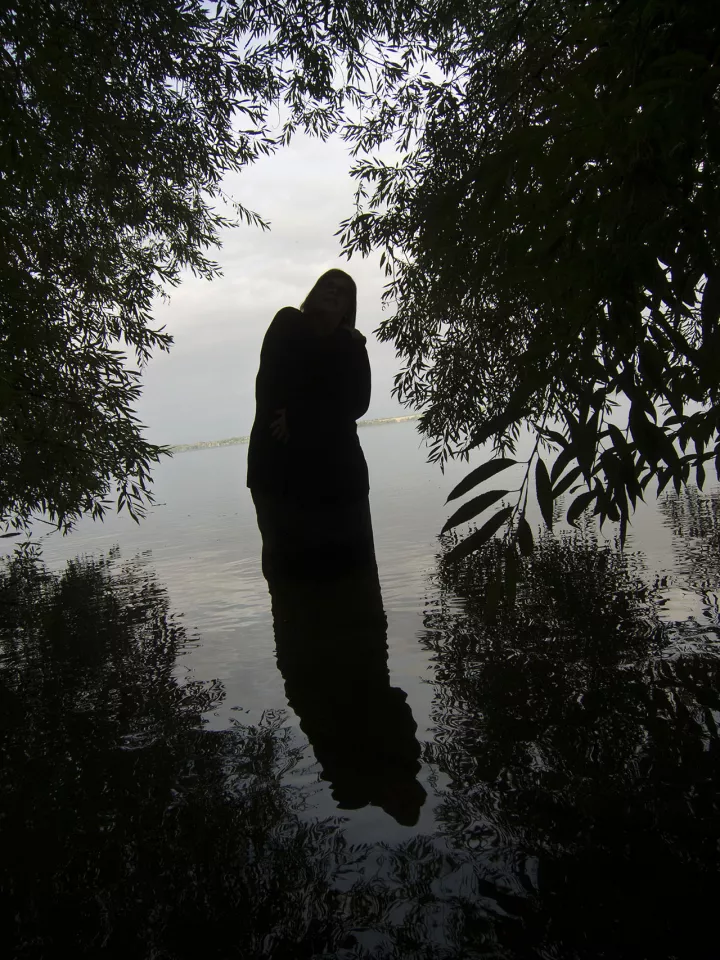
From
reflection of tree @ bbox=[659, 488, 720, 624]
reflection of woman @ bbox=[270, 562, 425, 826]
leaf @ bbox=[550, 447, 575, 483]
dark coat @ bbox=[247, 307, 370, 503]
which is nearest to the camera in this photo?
leaf @ bbox=[550, 447, 575, 483]

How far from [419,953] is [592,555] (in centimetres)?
461

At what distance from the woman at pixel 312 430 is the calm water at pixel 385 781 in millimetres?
493

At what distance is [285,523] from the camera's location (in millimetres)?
4922

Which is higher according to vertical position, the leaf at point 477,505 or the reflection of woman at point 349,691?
the leaf at point 477,505

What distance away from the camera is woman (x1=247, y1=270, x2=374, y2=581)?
4.69m

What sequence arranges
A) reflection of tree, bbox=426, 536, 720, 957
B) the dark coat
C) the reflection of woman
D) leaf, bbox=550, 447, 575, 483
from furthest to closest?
the dark coat
the reflection of woman
reflection of tree, bbox=426, 536, 720, 957
leaf, bbox=550, 447, 575, 483

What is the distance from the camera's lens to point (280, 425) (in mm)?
4719

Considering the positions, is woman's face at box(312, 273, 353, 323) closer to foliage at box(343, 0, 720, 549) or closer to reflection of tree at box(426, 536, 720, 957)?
reflection of tree at box(426, 536, 720, 957)

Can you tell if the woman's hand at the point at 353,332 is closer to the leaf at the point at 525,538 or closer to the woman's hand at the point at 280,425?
the woman's hand at the point at 280,425

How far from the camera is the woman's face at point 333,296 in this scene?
4.73 m

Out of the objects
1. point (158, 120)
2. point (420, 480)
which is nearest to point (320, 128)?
point (158, 120)

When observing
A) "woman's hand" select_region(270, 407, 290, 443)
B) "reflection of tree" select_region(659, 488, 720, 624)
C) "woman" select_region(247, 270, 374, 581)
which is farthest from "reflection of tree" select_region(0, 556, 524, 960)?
"reflection of tree" select_region(659, 488, 720, 624)

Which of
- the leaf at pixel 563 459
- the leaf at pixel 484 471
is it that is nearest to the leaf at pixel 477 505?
the leaf at pixel 484 471

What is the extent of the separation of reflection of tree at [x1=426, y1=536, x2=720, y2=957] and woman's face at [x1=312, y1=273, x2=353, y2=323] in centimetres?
208
